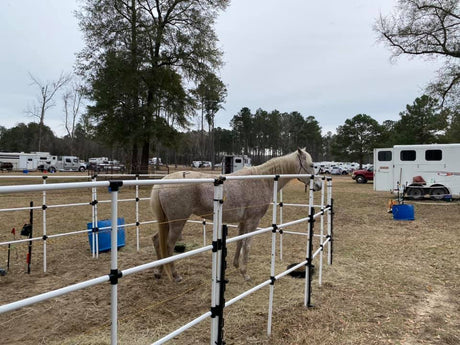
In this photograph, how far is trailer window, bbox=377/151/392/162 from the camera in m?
16.4

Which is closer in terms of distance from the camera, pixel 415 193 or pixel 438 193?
pixel 438 193

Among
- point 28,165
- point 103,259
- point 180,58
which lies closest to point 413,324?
point 103,259

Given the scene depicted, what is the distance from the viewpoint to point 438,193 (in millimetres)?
14891

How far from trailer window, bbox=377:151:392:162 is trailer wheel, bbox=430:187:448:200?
8.45 ft

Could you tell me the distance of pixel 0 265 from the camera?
5.07 m

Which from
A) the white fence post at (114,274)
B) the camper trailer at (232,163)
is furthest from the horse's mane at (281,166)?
the camper trailer at (232,163)

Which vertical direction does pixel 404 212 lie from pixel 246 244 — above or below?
below

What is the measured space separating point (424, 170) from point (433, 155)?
817 millimetres

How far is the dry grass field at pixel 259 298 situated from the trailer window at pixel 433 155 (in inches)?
355

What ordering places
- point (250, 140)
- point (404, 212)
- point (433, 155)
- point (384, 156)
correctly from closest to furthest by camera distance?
point (404, 212) → point (433, 155) → point (384, 156) → point (250, 140)

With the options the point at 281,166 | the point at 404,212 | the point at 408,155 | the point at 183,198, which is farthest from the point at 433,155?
the point at 183,198

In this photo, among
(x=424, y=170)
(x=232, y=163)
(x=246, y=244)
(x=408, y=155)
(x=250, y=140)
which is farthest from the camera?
(x=250, y=140)

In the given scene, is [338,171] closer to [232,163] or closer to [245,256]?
[232,163]

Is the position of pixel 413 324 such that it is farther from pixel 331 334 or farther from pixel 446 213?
pixel 446 213
